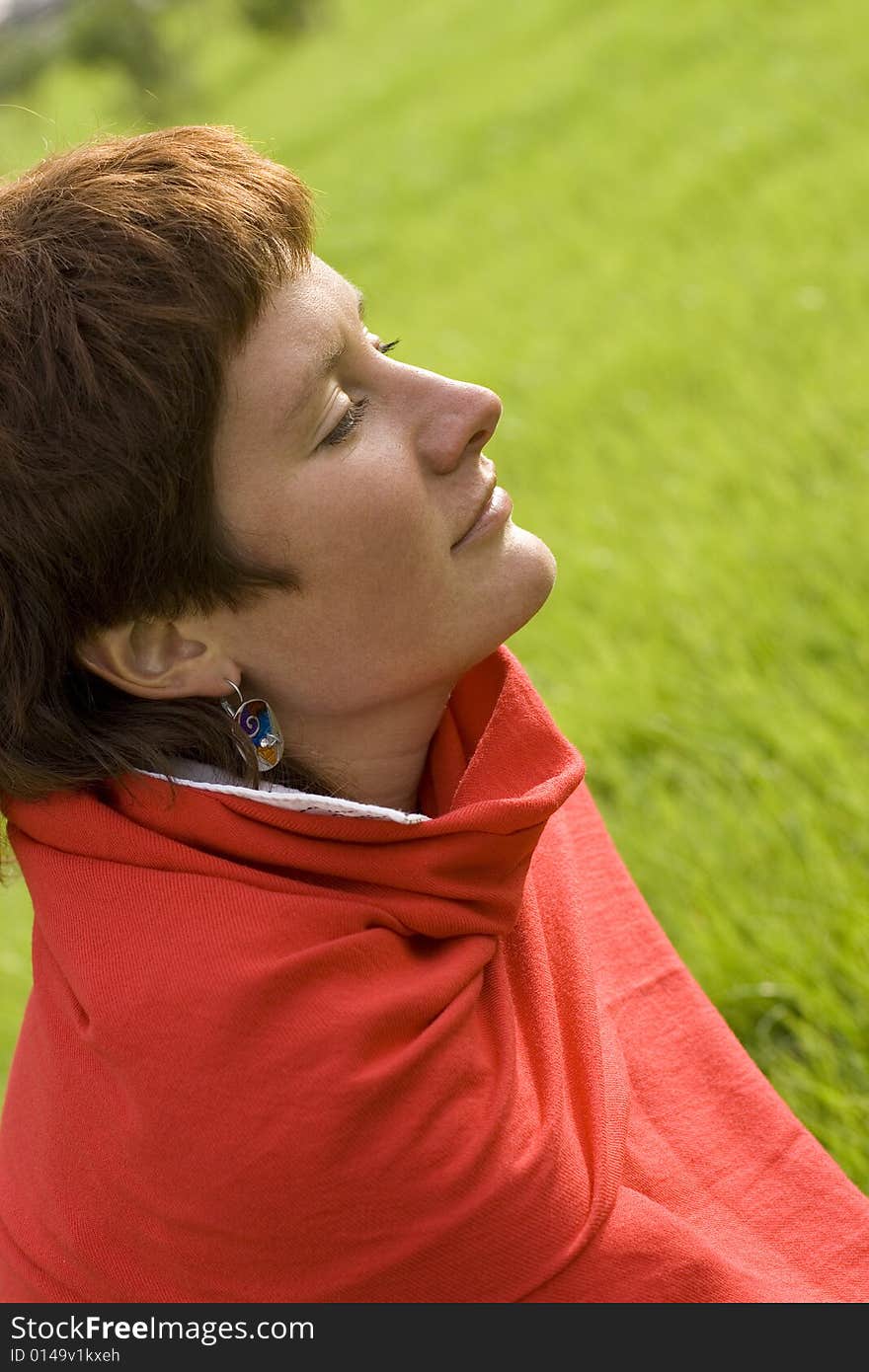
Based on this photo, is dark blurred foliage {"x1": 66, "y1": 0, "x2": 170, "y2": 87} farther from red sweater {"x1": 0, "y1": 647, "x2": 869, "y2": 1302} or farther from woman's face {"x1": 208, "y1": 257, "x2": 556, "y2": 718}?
red sweater {"x1": 0, "y1": 647, "x2": 869, "y2": 1302}

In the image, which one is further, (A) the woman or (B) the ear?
(B) the ear

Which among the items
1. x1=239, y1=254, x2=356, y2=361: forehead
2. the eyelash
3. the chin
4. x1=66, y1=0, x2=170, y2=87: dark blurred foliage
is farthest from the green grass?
x1=66, y1=0, x2=170, y2=87: dark blurred foliage

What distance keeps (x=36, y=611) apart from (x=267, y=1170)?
0.66m

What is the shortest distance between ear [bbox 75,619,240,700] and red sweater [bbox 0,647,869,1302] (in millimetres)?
123

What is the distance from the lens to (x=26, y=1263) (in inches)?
68.6

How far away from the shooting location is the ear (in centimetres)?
170

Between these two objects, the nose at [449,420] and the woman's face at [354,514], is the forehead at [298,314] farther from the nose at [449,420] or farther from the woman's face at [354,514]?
the nose at [449,420]

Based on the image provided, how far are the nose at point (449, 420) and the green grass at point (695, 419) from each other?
2.11 feet

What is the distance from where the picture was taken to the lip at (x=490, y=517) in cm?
173

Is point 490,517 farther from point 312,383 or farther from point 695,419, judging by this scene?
point 695,419

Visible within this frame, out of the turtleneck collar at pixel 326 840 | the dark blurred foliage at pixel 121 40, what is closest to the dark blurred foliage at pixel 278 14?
the dark blurred foliage at pixel 121 40

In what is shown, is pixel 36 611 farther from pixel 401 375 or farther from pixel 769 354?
pixel 769 354

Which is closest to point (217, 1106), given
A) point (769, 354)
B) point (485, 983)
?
point (485, 983)

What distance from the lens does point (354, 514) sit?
5.43ft
